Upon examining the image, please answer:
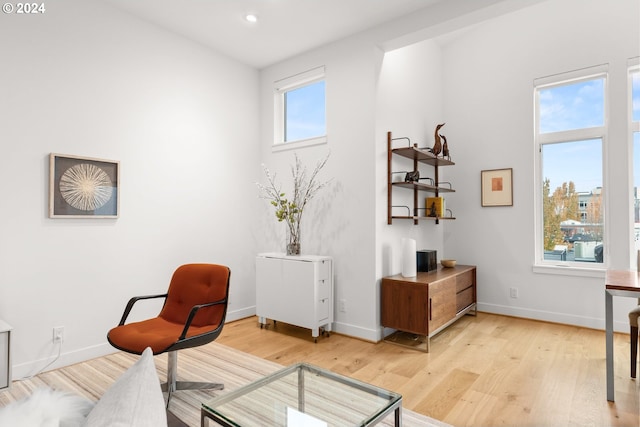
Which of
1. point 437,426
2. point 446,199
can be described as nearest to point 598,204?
point 446,199

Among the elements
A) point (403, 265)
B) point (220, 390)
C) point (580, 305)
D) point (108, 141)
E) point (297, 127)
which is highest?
point (297, 127)

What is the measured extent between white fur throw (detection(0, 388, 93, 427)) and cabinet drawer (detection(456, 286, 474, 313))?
3570 mm

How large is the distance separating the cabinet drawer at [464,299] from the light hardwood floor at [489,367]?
20 centimetres

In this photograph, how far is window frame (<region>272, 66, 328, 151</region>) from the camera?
399 centimetres

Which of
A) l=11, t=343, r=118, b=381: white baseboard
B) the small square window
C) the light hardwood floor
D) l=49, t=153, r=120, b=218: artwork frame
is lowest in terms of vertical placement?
the light hardwood floor

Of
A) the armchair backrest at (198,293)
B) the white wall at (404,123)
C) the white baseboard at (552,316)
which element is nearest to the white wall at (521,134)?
the white baseboard at (552,316)

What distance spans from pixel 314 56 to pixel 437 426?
3604mm

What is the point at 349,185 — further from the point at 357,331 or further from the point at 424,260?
the point at 357,331

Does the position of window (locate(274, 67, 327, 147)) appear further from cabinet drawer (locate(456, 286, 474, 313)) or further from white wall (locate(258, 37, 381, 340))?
cabinet drawer (locate(456, 286, 474, 313))

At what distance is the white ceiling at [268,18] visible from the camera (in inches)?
125

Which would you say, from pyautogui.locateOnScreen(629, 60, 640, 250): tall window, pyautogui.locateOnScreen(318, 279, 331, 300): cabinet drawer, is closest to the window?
pyautogui.locateOnScreen(318, 279, 331, 300): cabinet drawer

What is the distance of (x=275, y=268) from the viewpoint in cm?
377

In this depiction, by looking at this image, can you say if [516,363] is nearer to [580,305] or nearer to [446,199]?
[580,305]

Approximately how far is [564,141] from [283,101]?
3.25 metres
